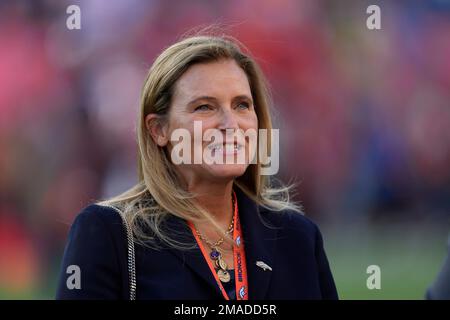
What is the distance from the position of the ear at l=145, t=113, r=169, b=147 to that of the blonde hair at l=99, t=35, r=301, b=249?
0.05 feet

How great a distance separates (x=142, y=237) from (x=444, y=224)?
3975 millimetres

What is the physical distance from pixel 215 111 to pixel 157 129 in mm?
239

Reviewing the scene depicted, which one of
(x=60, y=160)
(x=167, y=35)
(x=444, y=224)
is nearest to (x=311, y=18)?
(x=167, y=35)

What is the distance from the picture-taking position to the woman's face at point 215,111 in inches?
76.4

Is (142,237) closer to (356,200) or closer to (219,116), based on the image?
(219,116)

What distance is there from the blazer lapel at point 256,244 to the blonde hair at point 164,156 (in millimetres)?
68

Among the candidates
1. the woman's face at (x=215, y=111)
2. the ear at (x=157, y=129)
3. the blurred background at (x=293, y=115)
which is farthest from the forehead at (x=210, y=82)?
the blurred background at (x=293, y=115)

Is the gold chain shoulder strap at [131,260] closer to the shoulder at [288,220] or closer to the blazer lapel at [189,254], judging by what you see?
the blazer lapel at [189,254]

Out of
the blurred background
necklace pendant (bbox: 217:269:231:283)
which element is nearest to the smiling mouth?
necklace pendant (bbox: 217:269:231:283)

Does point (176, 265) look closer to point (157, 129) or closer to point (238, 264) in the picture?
point (238, 264)

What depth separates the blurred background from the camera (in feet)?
16.6

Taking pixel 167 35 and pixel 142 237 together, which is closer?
pixel 142 237

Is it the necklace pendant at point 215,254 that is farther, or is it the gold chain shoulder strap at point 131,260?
the necklace pendant at point 215,254
